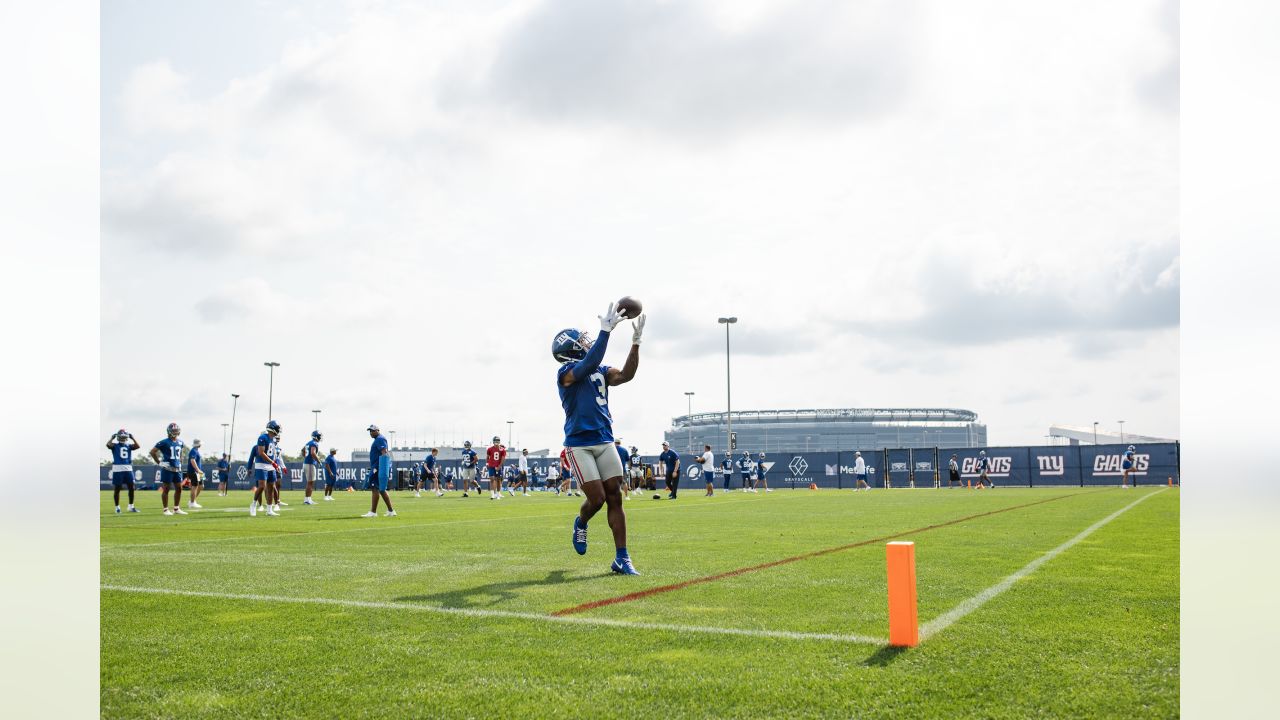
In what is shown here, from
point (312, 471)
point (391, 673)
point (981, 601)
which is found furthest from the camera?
point (312, 471)

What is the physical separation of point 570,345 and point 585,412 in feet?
2.04

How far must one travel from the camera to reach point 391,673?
4336mm

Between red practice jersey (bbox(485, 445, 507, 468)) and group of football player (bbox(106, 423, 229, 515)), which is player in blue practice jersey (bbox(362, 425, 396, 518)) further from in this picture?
red practice jersey (bbox(485, 445, 507, 468))

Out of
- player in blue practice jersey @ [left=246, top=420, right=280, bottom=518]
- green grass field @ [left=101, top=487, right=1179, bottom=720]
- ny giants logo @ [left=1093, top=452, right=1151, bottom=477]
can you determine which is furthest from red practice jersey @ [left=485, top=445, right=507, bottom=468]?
ny giants logo @ [left=1093, top=452, right=1151, bottom=477]

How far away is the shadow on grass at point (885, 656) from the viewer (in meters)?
4.30

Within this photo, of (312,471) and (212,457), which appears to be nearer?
(312,471)

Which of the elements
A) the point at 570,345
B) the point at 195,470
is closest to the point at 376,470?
the point at 195,470

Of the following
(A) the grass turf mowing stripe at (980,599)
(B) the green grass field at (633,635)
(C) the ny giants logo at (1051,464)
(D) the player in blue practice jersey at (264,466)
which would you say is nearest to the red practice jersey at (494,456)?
(D) the player in blue practice jersey at (264,466)

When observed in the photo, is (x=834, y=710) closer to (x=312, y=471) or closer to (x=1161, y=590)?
(x=1161, y=590)

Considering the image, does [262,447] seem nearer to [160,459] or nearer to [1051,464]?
[160,459]

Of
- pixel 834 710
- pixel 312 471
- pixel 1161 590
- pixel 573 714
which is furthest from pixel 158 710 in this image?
pixel 312 471

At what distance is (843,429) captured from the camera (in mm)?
143250
